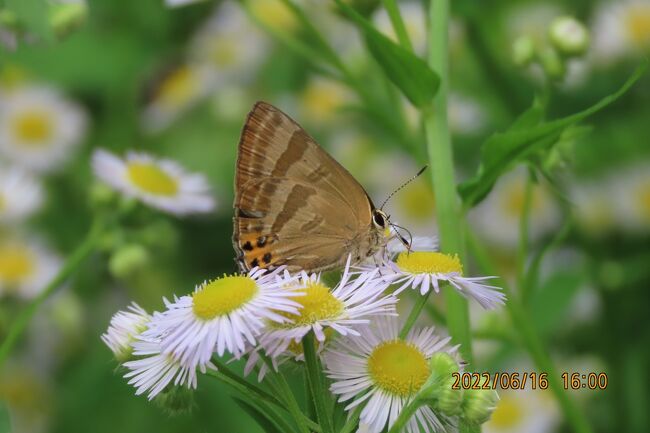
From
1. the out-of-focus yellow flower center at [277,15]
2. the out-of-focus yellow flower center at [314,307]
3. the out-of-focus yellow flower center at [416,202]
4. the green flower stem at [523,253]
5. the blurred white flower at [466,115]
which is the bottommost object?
the out-of-focus yellow flower center at [314,307]

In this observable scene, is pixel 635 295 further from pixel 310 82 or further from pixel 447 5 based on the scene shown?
pixel 310 82

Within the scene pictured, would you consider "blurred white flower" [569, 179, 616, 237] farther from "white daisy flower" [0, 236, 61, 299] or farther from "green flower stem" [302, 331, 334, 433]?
"green flower stem" [302, 331, 334, 433]

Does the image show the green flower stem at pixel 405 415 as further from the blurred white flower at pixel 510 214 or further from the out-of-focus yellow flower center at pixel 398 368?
the blurred white flower at pixel 510 214

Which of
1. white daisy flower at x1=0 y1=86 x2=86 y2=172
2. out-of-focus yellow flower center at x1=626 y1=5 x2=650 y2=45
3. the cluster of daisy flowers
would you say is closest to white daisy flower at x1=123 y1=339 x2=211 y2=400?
the cluster of daisy flowers

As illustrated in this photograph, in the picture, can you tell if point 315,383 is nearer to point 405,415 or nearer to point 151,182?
point 405,415

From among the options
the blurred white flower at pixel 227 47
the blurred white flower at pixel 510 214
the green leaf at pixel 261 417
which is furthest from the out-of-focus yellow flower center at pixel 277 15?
the green leaf at pixel 261 417

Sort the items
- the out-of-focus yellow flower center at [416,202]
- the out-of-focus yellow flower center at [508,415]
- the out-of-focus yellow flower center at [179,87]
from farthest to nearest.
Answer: the out-of-focus yellow flower center at [179,87] < the out-of-focus yellow flower center at [416,202] < the out-of-focus yellow flower center at [508,415]
